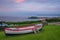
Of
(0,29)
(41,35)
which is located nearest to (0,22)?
(0,29)

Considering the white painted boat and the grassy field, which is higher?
the white painted boat

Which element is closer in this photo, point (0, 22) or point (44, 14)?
point (0, 22)

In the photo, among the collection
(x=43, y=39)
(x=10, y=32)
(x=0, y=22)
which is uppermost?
(x=0, y=22)

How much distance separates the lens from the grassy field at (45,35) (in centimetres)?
169

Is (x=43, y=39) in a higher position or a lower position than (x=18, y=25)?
lower

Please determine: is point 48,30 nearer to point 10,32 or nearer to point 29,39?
point 29,39

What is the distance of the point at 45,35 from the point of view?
5.66ft

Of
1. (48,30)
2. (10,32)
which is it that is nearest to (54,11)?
(48,30)

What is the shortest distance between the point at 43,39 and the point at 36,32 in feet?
0.40

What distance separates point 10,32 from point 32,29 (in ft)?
0.90

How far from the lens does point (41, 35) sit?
1.71 meters

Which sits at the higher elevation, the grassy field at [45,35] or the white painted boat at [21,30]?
the white painted boat at [21,30]

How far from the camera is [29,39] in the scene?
66.4 inches

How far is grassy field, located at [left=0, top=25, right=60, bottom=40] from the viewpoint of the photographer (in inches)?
66.4
